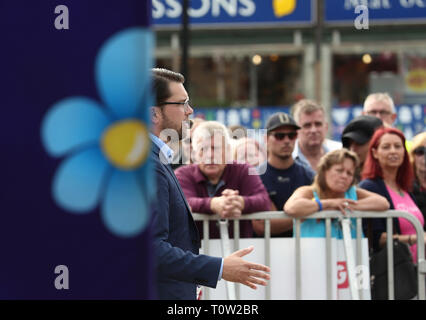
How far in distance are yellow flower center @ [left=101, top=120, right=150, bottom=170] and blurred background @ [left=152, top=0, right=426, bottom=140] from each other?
16090 millimetres

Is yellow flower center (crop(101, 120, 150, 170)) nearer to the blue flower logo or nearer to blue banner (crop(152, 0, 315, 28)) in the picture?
the blue flower logo

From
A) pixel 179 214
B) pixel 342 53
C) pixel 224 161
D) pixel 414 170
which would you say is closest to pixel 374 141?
pixel 414 170

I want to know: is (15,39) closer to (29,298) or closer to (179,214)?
(29,298)

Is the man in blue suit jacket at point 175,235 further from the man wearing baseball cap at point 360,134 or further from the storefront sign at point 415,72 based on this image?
the storefront sign at point 415,72

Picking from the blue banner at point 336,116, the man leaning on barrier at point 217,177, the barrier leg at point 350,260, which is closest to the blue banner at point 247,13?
the blue banner at point 336,116

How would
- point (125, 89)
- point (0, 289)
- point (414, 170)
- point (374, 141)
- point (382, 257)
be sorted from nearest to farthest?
point (125, 89) < point (0, 289) < point (382, 257) < point (374, 141) < point (414, 170)

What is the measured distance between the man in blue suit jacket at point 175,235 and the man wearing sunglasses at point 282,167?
2397 millimetres

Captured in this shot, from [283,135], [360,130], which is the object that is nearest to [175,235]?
[283,135]

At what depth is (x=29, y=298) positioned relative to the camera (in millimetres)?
1631

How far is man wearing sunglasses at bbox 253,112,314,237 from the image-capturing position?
5.74 m

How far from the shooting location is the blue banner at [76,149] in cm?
150

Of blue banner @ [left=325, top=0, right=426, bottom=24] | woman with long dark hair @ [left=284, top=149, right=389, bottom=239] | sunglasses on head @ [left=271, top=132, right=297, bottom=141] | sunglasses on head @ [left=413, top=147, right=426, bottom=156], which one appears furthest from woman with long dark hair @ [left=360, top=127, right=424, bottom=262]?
blue banner @ [left=325, top=0, right=426, bottom=24]

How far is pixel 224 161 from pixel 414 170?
5.93 feet

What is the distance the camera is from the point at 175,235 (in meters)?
3.18
